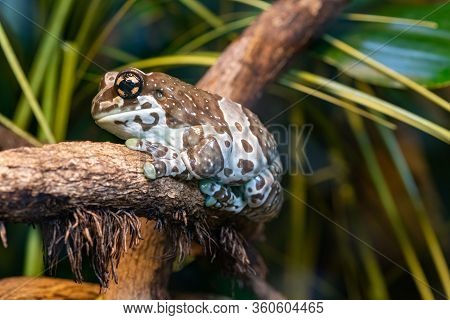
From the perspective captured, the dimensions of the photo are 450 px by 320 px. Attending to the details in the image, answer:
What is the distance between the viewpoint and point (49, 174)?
96 cm

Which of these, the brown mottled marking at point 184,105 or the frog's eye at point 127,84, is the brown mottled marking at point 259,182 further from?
the frog's eye at point 127,84

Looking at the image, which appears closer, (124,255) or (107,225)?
(107,225)

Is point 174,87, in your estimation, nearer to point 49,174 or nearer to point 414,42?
point 49,174

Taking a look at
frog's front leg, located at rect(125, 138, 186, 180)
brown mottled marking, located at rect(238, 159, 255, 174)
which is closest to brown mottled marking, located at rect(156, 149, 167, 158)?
frog's front leg, located at rect(125, 138, 186, 180)

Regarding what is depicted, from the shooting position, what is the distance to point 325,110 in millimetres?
1565

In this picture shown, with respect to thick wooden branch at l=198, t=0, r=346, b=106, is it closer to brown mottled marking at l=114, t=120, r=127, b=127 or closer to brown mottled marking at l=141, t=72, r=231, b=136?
brown mottled marking at l=141, t=72, r=231, b=136

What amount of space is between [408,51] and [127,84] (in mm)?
890

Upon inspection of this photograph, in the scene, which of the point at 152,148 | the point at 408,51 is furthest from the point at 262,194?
the point at 408,51

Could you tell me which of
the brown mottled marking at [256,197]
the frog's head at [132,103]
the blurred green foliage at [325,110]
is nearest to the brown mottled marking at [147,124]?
the frog's head at [132,103]

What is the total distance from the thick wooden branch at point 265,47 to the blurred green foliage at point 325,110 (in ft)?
0.11

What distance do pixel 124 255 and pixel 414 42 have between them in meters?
1.06

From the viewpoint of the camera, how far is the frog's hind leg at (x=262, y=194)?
129cm

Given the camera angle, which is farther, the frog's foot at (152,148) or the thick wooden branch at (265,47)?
the thick wooden branch at (265,47)

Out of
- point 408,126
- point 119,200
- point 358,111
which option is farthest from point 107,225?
point 408,126
